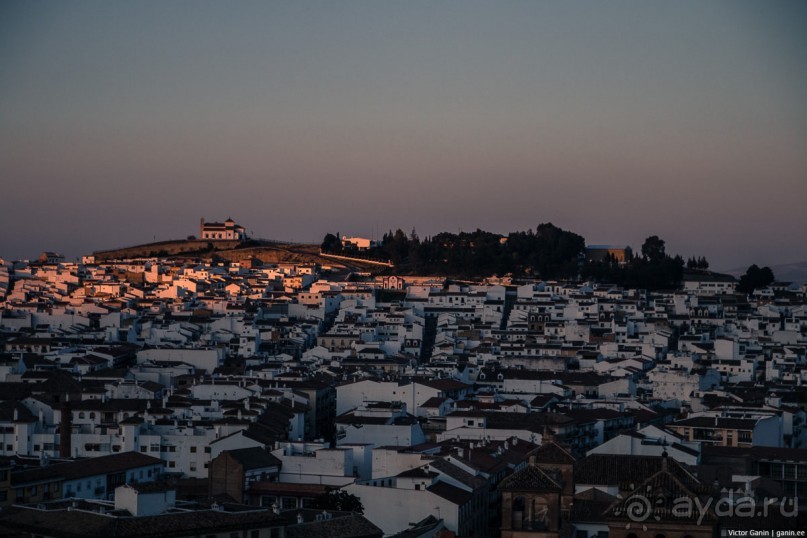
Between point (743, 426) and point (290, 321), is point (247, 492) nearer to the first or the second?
point (743, 426)

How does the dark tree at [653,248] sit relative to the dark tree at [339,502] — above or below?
above

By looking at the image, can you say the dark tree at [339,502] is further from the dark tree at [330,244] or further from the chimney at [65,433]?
the dark tree at [330,244]

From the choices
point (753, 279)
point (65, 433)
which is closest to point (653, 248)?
point (753, 279)

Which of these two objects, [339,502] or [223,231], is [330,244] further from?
[339,502]

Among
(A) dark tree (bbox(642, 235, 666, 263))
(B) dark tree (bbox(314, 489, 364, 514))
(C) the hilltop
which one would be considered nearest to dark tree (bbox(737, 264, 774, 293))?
(A) dark tree (bbox(642, 235, 666, 263))

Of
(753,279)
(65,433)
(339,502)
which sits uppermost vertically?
(753,279)

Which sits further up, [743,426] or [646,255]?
[646,255]

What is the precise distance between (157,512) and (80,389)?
18294 mm

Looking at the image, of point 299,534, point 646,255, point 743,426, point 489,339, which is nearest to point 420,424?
point 743,426

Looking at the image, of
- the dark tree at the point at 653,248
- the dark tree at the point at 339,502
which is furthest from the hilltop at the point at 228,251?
the dark tree at the point at 339,502

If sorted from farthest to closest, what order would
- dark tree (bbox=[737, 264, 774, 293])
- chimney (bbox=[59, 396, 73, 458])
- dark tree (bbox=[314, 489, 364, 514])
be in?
dark tree (bbox=[737, 264, 774, 293]) → chimney (bbox=[59, 396, 73, 458]) → dark tree (bbox=[314, 489, 364, 514])

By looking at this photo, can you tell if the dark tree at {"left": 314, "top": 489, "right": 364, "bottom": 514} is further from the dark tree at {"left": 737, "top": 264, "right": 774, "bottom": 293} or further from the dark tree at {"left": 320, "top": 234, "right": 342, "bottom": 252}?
the dark tree at {"left": 320, "top": 234, "right": 342, "bottom": 252}

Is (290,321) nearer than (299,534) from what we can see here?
No

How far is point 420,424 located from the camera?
37875mm
